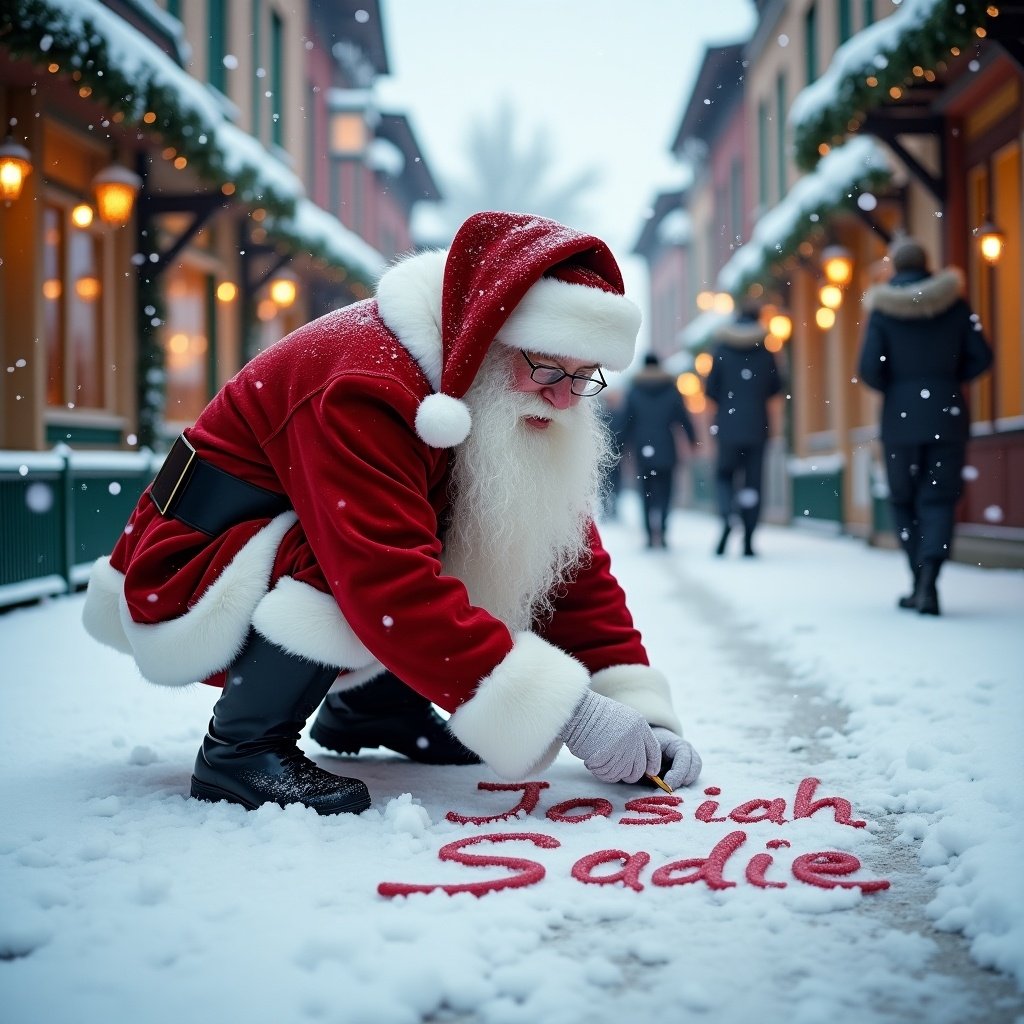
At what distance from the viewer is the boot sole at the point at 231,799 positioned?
99.3 inches

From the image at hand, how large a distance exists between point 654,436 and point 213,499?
29.9 feet

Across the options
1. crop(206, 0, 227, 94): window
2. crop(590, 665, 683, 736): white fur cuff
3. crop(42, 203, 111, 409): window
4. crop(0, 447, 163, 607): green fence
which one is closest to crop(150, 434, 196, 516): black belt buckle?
crop(590, 665, 683, 736): white fur cuff

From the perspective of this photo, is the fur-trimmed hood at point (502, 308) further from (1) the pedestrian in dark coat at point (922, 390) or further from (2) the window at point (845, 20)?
(2) the window at point (845, 20)

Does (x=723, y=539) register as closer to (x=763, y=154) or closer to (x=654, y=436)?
(x=654, y=436)

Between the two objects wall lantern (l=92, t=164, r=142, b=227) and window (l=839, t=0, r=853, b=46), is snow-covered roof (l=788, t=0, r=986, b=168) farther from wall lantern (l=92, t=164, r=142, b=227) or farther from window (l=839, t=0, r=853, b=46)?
wall lantern (l=92, t=164, r=142, b=227)

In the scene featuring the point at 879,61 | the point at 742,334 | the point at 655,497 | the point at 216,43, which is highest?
the point at 216,43

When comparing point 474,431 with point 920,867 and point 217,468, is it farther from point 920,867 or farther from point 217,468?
point 920,867

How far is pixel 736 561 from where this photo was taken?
383 inches

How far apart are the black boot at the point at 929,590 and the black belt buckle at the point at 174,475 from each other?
14.1ft

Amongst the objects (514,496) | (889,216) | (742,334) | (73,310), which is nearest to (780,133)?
(889,216)

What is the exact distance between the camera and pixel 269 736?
258 cm

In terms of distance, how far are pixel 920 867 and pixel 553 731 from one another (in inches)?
30.6

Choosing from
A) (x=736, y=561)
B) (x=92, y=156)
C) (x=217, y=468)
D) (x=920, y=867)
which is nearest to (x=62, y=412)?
(x=92, y=156)

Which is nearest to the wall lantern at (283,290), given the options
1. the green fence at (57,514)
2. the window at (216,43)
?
the window at (216,43)
